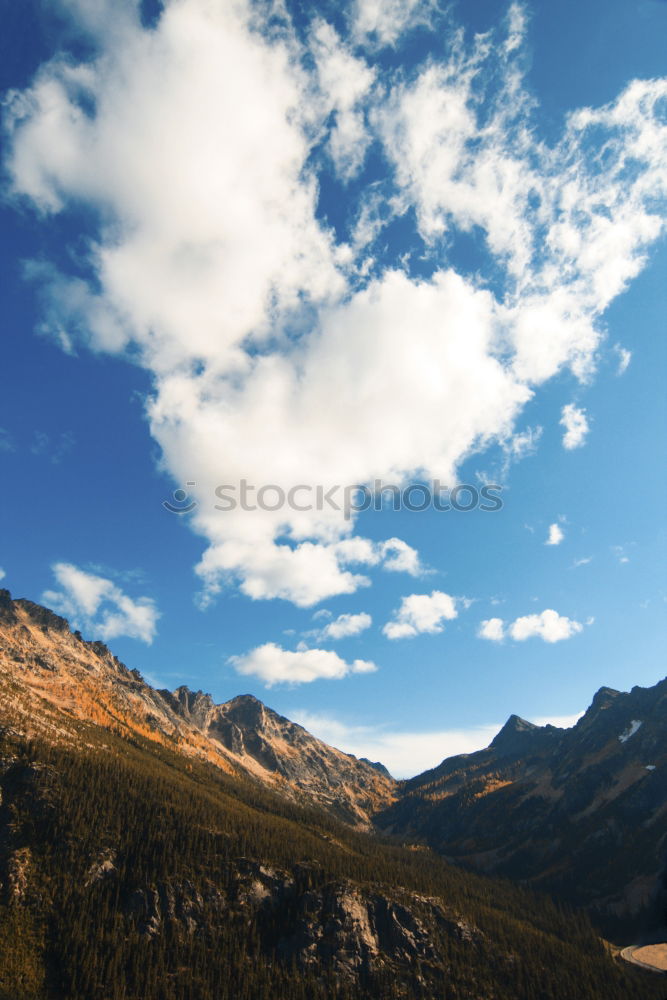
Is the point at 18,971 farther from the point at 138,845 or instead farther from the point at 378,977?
the point at 378,977

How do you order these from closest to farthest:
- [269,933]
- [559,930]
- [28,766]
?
[269,933], [28,766], [559,930]

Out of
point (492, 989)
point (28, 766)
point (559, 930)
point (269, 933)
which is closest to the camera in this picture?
point (492, 989)

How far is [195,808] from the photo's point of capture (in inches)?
7594

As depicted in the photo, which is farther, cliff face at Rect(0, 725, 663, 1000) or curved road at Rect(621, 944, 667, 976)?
curved road at Rect(621, 944, 667, 976)

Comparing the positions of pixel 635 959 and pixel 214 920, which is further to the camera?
pixel 635 959

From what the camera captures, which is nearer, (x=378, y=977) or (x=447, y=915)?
(x=378, y=977)

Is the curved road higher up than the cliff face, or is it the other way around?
the cliff face

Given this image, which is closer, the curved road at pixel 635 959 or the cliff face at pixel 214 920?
the cliff face at pixel 214 920

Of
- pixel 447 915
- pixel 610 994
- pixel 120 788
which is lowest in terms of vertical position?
pixel 610 994

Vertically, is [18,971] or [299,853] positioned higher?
[299,853]

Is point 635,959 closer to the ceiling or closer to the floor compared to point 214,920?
closer to the floor

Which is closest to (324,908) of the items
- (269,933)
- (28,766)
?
(269,933)

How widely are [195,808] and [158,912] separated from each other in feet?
139

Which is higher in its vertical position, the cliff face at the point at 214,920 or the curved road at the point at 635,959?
the cliff face at the point at 214,920
